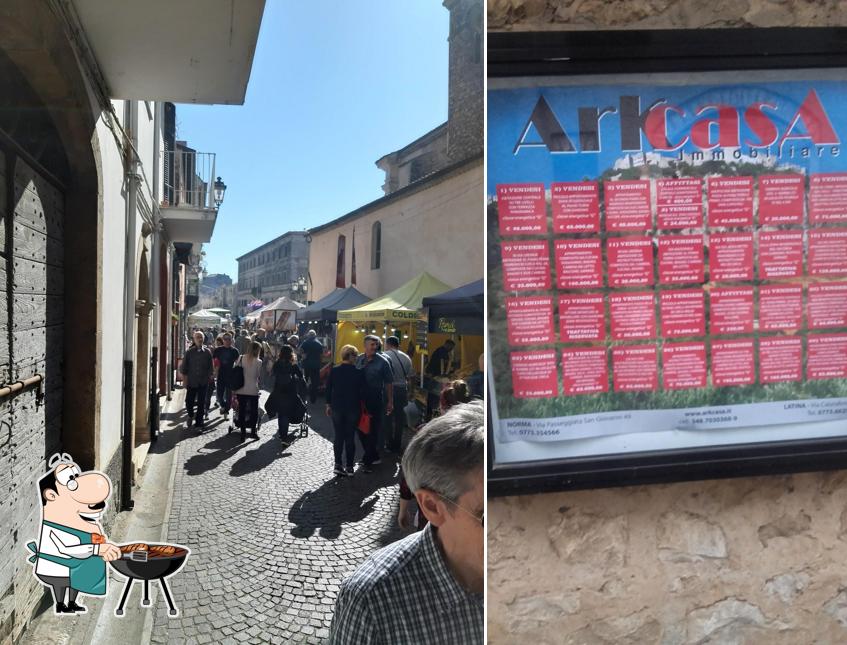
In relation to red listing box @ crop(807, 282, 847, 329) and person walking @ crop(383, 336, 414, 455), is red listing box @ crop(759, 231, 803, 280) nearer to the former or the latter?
red listing box @ crop(807, 282, 847, 329)

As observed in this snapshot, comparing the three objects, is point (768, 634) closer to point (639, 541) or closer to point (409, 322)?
point (639, 541)

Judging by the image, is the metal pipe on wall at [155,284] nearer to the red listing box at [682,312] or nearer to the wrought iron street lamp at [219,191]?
the wrought iron street lamp at [219,191]

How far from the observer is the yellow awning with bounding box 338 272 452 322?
0.91 metres

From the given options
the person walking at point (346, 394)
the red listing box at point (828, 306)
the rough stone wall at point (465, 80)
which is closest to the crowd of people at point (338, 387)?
the person walking at point (346, 394)

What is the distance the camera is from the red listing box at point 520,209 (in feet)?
5.16

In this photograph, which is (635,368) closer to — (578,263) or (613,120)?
(578,263)

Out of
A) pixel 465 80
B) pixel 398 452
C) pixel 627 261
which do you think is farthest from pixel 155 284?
pixel 627 261

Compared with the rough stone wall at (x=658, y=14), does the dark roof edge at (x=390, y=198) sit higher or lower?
lower

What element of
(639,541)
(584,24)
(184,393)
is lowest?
(639,541)

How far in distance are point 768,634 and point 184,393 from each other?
76.7 inches

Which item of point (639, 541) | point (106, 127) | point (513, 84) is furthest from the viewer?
point (639, 541)

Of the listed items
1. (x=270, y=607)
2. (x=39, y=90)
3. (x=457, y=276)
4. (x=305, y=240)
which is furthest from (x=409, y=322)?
(x=39, y=90)

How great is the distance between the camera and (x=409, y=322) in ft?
3.01

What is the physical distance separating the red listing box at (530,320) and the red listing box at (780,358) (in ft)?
2.32
